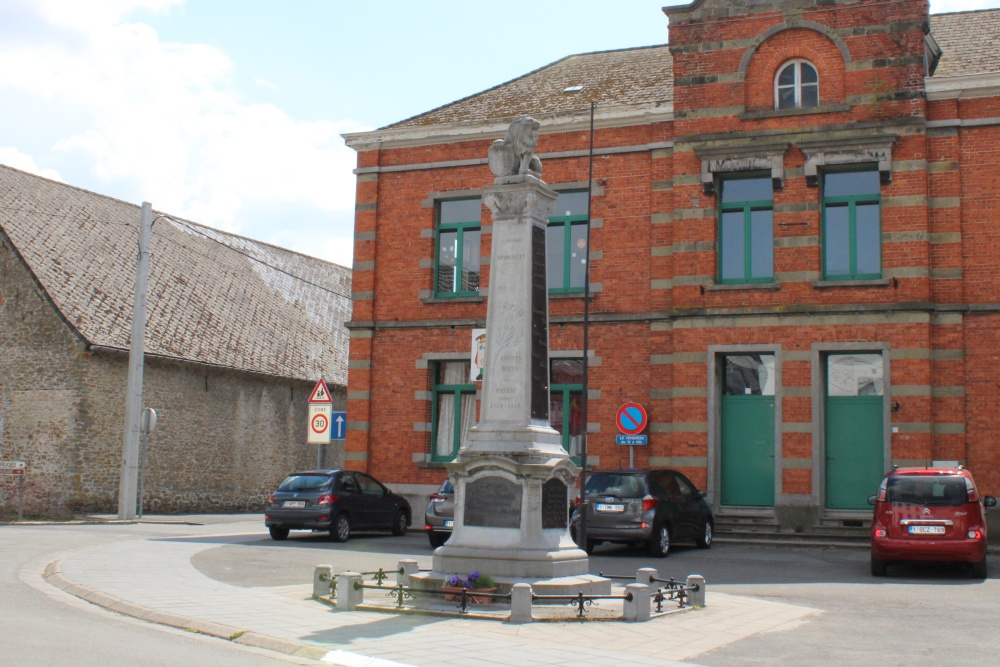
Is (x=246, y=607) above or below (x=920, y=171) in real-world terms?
below

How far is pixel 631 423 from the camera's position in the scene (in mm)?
22984

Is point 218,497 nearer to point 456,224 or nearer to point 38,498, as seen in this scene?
point 38,498

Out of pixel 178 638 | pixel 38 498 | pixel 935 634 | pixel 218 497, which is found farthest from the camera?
pixel 218 497

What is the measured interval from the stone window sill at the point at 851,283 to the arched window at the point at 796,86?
3785mm

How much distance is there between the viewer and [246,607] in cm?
1143

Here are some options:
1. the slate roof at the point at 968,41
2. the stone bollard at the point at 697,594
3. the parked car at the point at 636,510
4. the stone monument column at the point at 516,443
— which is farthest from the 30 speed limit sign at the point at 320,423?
the slate roof at the point at 968,41

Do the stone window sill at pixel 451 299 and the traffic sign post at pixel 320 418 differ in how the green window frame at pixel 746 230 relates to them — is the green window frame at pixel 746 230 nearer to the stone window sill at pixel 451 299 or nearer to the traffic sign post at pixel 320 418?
the stone window sill at pixel 451 299

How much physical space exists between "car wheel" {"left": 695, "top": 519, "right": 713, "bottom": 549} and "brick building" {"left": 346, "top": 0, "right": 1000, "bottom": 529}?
1.93 m

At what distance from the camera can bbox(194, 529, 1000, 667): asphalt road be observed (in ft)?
31.9

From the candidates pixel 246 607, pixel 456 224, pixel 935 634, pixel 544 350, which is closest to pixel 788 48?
pixel 456 224

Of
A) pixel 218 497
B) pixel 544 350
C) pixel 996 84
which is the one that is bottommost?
pixel 218 497

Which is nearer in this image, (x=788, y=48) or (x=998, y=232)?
(x=998, y=232)

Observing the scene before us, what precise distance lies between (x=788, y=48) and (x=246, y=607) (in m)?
17.4

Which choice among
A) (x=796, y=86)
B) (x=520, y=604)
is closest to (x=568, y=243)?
(x=796, y=86)
